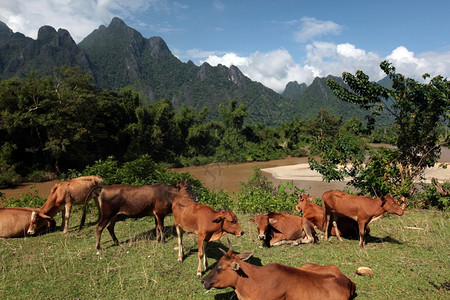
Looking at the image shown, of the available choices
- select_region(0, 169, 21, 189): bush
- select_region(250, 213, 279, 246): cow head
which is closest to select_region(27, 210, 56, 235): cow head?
select_region(250, 213, 279, 246): cow head

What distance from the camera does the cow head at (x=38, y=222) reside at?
7663 millimetres

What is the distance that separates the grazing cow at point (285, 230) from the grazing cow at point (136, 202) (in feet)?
7.04

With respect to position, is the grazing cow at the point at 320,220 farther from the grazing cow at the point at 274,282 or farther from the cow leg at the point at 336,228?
the grazing cow at the point at 274,282

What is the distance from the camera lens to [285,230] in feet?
23.7

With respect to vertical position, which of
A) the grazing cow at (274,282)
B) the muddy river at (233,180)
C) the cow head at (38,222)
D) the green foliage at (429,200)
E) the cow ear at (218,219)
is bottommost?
the muddy river at (233,180)

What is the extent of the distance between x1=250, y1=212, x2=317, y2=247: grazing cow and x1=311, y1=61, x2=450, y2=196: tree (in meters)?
4.62

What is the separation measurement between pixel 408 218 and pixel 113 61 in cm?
12740

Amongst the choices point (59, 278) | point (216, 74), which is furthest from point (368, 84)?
point (216, 74)

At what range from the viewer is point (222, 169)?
4138cm

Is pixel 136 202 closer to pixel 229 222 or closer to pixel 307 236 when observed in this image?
pixel 229 222

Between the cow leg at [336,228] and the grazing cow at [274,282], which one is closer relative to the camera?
the grazing cow at [274,282]

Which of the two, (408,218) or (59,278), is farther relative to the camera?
(408,218)

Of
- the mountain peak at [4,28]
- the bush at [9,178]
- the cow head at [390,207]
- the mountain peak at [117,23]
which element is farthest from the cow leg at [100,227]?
the mountain peak at [117,23]

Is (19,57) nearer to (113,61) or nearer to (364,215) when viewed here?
(113,61)
